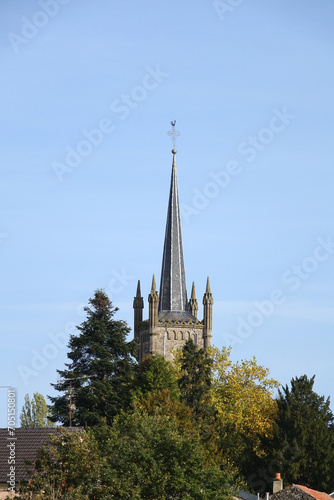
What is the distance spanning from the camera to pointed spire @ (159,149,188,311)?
138125 millimetres

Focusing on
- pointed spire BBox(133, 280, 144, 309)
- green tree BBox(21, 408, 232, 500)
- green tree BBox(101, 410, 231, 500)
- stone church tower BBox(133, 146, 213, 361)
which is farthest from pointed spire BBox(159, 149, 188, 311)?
green tree BBox(21, 408, 232, 500)

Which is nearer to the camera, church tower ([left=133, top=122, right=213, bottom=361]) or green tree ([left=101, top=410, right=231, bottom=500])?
green tree ([left=101, top=410, right=231, bottom=500])

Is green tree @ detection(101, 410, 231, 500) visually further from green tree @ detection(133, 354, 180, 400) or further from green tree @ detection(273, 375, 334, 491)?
green tree @ detection(133, 354, 180, 400)

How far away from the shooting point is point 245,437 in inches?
3457

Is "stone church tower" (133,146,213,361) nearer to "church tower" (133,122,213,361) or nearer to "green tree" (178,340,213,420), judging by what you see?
"church tower" (133,122,213,361)

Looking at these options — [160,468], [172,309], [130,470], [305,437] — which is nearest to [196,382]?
[305,437]

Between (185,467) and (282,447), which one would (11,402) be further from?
(282,447)

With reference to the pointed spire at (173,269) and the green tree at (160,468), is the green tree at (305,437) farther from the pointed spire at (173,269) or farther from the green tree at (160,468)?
the pointed spire at (173,269)

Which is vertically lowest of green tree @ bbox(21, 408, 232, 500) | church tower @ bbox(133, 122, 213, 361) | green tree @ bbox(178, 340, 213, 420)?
green tree @ bbox(21, 408, 232, 500)

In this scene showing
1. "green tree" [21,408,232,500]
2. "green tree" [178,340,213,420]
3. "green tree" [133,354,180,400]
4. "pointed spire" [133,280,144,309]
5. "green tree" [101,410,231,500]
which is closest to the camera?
"green tree" [21,408,232,500]

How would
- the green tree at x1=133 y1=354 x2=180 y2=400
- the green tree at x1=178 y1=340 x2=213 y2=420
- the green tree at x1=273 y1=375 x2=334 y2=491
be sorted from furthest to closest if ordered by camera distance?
1. the green tree at x1=133 y1=354 x2=180 y2=400
2. the green tree at x1=178 y1=340 x2=213 y2=420
3. the green tree at x1=273 y1=375 x2=334 y2=491

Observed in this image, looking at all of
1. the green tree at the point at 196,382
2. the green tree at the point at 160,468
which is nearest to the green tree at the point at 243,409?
the green tree at the point at 196,382

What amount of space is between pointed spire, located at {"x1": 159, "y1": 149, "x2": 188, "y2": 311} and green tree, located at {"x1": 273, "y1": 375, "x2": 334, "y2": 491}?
5313cm

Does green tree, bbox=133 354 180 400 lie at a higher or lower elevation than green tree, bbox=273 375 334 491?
higher
